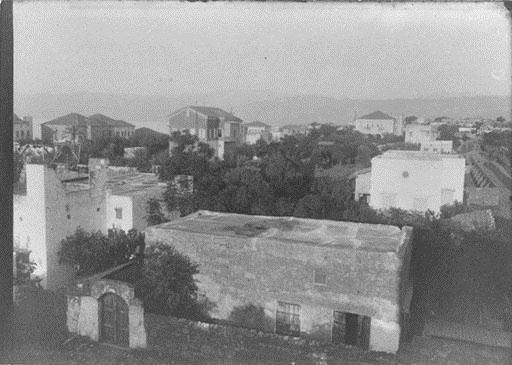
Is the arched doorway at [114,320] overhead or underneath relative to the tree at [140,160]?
underneath

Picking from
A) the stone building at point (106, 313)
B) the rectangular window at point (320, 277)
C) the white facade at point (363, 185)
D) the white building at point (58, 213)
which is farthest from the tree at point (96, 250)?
the white facade at point (363, 185)

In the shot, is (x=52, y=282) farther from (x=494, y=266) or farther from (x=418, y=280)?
(x=494, y=266)

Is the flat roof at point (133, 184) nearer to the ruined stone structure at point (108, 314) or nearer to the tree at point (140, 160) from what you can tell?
the ruined stone structure at point (108, 314)

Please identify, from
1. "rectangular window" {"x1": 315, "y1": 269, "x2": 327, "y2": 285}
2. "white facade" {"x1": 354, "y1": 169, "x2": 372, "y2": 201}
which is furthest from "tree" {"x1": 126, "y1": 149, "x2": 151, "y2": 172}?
"rectangular window" {"x1": 315, "y1": 269, "x2": 327, "y2": 285}

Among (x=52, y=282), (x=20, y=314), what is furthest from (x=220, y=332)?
(x=52, y=282)

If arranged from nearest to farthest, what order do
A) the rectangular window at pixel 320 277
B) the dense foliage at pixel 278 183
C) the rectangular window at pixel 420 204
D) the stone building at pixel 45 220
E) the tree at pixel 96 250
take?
1. the rectangular window at pixel 320 277
2. the stone building at pixel 45 220
3. the tree at pixel 96 250
4. the dense foliage at pixel 278 183
5. the rectangular window at pixel 420 204
